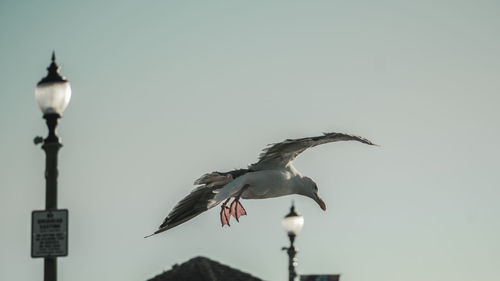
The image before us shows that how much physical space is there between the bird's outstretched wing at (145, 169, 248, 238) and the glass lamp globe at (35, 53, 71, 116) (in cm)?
161

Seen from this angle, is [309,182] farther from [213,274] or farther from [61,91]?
[213,274]

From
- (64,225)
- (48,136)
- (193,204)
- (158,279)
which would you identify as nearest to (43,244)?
(64,225)

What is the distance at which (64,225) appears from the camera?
10461 millimetres

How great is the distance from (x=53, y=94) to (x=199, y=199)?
7.11ft

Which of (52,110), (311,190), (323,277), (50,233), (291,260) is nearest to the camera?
(50,233)

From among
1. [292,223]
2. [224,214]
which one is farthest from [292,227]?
[224,214]

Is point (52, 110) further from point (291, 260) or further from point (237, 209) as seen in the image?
point (291, 260)

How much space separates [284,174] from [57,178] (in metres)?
2.58

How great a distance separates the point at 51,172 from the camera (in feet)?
34.5

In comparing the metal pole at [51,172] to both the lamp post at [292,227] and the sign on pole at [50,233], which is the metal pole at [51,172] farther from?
the lamp post at [292,227]

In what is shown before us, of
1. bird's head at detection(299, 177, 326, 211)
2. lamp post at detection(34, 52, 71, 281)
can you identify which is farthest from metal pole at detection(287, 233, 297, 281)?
lamp post at detection(34, 52, 71, 281)

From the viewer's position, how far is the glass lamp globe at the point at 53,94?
10.8 meters

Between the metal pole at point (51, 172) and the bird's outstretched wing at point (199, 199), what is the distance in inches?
56.5

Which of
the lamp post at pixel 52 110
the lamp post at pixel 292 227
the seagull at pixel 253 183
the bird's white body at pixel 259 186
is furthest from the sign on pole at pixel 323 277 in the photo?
the lamp post at pixel 52 110
